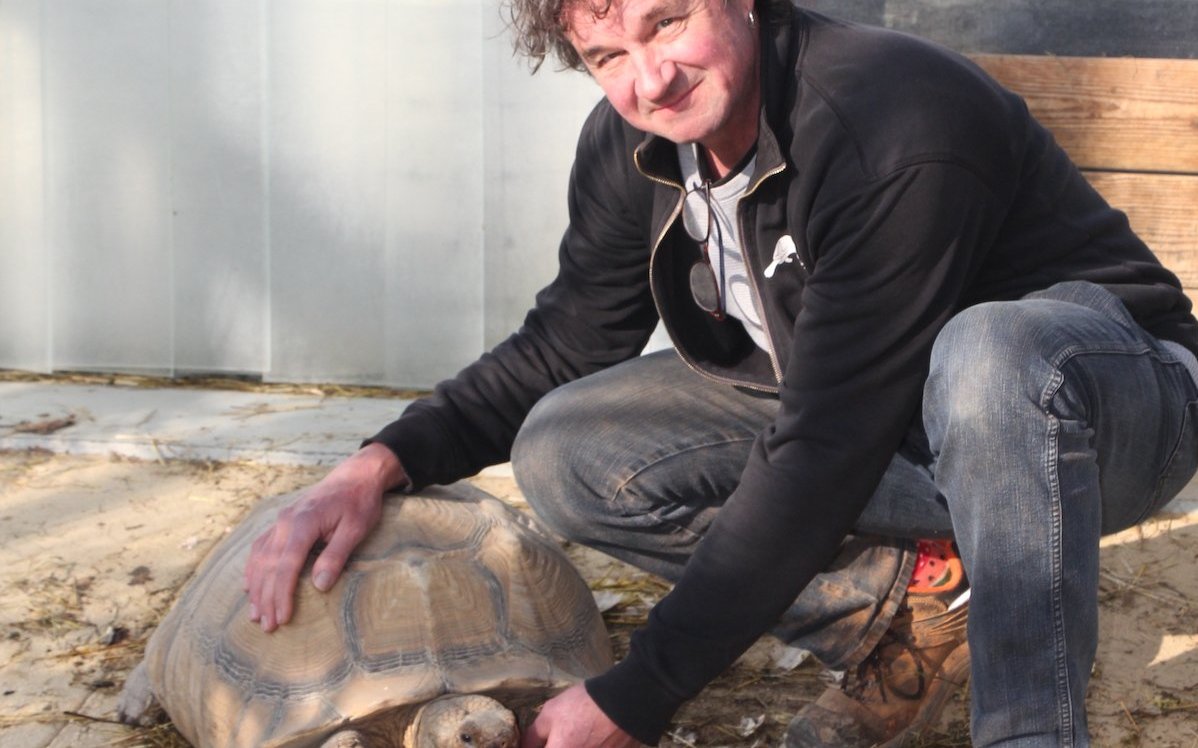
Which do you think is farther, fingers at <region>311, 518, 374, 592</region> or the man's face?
fingers at <region>311, 518, 374, 592</region>

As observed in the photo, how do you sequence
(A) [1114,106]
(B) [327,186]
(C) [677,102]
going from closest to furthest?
(C) [677,102] → (A) [1114,106] → (B) [327,186]

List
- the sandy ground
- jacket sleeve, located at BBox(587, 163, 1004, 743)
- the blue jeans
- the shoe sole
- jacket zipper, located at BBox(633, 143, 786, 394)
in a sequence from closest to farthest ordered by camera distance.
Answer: the blue jeans → jacket sleeve, located at BBox(587, 163, 1004, 743) → jacket zipper, located at BBox(633, 143, 786, 394) → the shoe sole → the sandy ground

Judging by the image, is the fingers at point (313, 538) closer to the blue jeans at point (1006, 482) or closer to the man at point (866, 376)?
the man at point (866, 376)

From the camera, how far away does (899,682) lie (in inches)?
108

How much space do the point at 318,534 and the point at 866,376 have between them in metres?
1.12

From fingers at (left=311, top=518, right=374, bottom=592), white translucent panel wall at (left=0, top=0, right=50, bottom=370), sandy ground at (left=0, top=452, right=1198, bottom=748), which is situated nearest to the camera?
fingers at (left=311, top=518, right=374, bottom=592)

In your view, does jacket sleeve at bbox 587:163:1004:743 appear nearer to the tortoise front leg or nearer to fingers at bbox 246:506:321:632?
the tortoise front leg

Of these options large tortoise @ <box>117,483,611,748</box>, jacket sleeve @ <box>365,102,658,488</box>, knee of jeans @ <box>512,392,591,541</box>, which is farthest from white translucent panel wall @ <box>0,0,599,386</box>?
large tortoise @ <box>117,483,611,748</box>

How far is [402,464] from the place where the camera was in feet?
9.29

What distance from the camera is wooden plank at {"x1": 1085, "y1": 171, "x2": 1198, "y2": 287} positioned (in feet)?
14.3

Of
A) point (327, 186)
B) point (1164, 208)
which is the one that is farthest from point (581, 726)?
point (327, 186)

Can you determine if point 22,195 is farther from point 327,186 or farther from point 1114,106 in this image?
point 1114,106

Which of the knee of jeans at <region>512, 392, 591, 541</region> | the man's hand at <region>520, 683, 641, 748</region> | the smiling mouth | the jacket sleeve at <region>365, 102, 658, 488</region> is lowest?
the man's hand at <region>520, 683, 641, 748</region>

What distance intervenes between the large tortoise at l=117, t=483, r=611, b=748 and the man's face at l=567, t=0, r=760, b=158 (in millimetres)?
931
